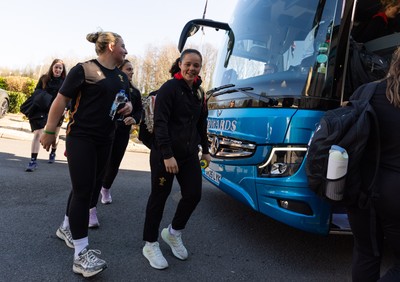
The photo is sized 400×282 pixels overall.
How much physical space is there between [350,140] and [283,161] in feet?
3.74

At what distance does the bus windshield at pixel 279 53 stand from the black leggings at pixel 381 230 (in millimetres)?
1256

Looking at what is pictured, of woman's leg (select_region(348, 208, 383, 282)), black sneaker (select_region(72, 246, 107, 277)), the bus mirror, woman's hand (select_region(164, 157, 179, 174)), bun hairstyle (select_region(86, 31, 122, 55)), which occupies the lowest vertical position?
black sneaker (select_region(72, 246, 107, 277))

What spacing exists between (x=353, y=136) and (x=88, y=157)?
1.78m

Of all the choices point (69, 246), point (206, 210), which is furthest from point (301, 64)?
point (69, 246)

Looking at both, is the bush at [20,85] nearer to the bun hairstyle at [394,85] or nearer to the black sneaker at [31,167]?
the black sneaker at [31,167]

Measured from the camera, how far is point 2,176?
495 cm

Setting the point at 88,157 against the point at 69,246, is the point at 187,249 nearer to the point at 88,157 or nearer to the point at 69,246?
the point at 69,246

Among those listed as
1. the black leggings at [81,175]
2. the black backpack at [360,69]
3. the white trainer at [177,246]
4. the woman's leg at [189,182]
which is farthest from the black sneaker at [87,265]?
the black backpack at [360,69]

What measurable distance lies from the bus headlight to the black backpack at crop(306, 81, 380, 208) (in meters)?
0.90

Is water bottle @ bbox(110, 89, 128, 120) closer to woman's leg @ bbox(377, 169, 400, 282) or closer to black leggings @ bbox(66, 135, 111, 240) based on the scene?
black leggings @ bbox(66, 135, 111, 240)

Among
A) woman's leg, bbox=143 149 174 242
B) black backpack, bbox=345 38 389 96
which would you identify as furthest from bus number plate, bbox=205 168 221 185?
black backpack, bbox=345 38 389 96

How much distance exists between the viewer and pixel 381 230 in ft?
5.80

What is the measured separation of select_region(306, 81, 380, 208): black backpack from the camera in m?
1.66

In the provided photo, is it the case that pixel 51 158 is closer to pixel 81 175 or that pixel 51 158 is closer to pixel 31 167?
pixel 31 167
